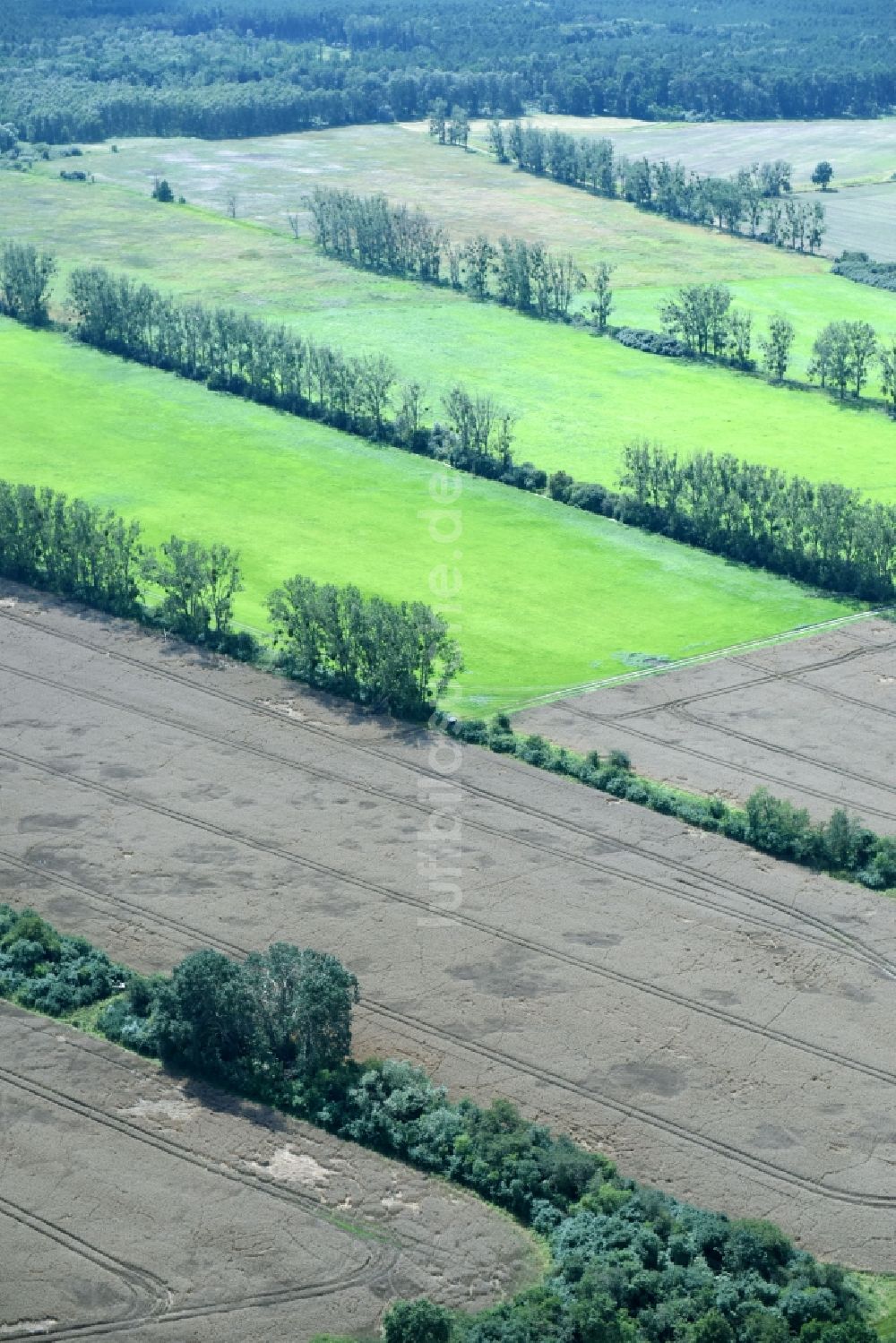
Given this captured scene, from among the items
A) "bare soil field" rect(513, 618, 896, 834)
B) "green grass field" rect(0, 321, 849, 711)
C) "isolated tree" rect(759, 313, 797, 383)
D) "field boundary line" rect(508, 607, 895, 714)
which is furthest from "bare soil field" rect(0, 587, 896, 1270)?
"isolated tree" rect(759, 313, 797, 383)

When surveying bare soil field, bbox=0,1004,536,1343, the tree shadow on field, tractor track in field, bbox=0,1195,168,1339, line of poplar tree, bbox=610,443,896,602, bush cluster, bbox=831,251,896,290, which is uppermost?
bush cluster, bbox=831,251,896,290

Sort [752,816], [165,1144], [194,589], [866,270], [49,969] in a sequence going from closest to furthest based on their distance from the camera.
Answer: [165,1144] → [49,969] → [752,816] → [194,589] → [866,270]

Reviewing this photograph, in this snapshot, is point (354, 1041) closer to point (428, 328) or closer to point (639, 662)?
point (639, 662)

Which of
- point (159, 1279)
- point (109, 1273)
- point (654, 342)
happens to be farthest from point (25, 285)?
point (159, 1279)

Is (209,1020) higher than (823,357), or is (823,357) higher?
(823,357)

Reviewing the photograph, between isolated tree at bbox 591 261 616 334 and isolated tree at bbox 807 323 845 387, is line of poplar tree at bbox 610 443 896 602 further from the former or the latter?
isolated tree at bbox 591 261 616 334

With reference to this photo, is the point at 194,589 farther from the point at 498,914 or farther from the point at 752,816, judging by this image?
the point at 752,816
